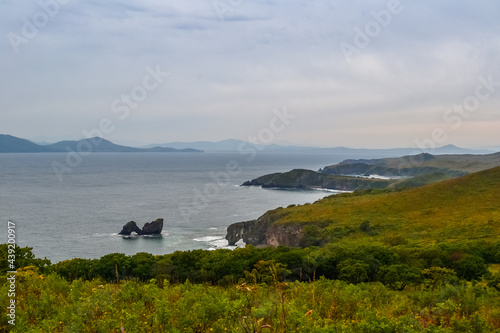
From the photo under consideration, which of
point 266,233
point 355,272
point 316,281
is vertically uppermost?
point 316,281

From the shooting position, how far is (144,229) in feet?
309

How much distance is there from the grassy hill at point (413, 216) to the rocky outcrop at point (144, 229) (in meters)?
26.7

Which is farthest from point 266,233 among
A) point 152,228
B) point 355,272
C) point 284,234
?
point 355,272

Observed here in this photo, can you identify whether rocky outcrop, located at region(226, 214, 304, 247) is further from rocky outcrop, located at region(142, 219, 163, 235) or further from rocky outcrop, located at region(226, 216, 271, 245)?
rocky outcrop, located at region(142, 219, 163, 235)

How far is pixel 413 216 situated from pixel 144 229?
60263 mm

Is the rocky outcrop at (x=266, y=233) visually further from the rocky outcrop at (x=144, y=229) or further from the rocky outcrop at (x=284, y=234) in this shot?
the rocky outcrop at (x=144, y=229)

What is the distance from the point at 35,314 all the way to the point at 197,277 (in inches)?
843

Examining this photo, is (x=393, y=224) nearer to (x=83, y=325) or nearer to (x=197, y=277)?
(x=197, y=277)

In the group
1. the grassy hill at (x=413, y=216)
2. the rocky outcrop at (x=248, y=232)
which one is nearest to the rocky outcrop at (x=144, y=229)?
the rocky outcrop at (x=248, y=232)

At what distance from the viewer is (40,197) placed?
144 m

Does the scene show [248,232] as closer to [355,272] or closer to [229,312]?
[355,272]

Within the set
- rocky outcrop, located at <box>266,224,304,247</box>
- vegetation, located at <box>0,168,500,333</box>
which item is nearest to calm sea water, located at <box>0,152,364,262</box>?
rocky outcrop, located at <box>266,224,304,247</box>

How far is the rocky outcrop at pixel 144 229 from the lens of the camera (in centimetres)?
9294

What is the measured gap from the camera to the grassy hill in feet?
201
